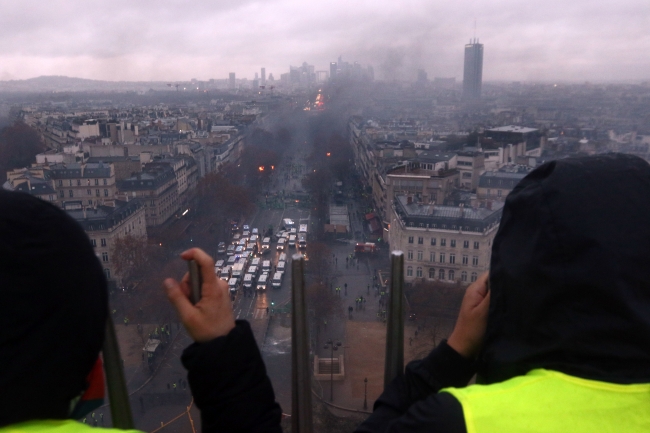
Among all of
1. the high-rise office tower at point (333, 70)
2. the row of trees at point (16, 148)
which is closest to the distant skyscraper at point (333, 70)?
the high-rise office tower at point (333, 70)

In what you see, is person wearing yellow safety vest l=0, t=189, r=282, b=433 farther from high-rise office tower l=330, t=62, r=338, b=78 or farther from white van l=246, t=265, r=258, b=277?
high-rise office tower l=330, t=62, r=338, b=78

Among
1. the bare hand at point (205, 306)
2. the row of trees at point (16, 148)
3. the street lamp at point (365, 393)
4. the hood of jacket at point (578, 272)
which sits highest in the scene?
the hood of jacket at point (578, 272)

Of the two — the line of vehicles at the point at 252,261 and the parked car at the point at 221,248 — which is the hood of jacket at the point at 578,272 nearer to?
the line of vehicles at the point at 252,261

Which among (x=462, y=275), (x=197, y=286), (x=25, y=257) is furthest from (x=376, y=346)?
(x=25, y=257)

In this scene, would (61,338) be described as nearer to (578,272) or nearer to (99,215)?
(578,272)

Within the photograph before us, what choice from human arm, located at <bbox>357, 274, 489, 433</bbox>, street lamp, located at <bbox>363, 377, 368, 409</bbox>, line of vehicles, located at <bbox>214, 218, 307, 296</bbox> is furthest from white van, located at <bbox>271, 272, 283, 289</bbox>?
human arm, located at <bbox>357, 274, 489, 433</bbox>

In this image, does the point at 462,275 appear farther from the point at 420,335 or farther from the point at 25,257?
the point at 25,257

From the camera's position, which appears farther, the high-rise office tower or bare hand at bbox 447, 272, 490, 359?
the high-rise office tower
